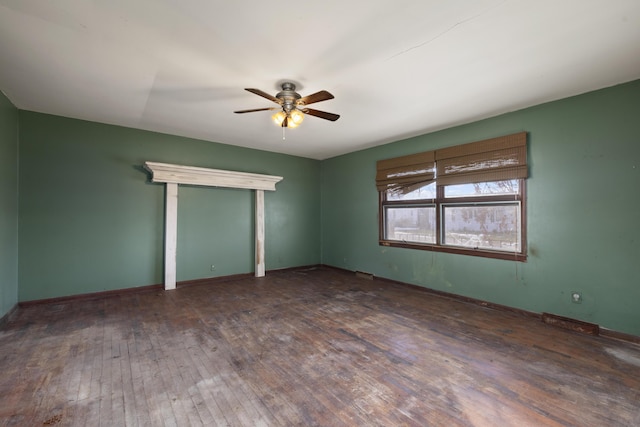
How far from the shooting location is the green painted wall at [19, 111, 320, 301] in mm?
3875

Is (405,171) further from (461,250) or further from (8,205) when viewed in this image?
(8,205)

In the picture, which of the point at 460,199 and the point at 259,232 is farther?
the point at 259,232

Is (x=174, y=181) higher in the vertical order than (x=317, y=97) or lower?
lower

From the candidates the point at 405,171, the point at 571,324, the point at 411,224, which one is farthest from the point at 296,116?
the point at 571,324

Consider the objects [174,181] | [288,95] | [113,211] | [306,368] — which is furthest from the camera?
[174,181]

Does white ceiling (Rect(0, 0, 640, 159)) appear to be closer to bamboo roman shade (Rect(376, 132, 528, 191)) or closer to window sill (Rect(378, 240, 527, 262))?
bamboo roman shade (Rect(376, 132, 528, 191))

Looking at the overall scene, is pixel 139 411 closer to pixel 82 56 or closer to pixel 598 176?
pixel 82 56

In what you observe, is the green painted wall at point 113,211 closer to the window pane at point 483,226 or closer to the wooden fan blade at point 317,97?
the wooden fan blade at point 317,97

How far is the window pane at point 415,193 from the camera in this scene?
4.64 metres

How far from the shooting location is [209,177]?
5.05m

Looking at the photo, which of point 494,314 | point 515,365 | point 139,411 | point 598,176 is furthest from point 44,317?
point 598,176

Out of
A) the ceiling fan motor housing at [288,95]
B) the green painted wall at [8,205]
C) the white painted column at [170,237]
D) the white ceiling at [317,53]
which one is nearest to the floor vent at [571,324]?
the white ceiling at [317,53]

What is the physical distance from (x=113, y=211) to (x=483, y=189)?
571 centimetres

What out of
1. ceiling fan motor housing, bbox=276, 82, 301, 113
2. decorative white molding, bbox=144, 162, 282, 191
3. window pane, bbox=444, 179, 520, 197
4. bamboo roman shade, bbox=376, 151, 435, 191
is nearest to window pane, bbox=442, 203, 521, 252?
window pane, bbox=444, 179, 520, 197
